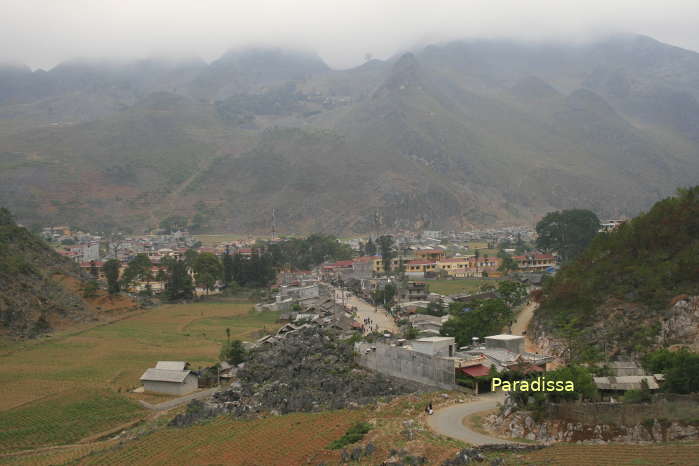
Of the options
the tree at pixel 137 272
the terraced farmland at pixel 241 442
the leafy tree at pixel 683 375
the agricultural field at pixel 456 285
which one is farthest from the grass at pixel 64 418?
the agricultural field at pixel 456 285

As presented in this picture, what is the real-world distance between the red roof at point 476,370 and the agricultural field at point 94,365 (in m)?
16.1

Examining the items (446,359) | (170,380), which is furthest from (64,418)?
(446,359)

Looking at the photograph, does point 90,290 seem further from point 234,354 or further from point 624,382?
point 624,382

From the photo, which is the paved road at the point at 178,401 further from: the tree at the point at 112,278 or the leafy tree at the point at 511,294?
the tree at the point at 112,278

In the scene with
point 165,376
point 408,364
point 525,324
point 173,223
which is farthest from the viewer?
point 173,223

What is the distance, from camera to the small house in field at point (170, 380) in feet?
125

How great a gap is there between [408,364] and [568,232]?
57.5 m

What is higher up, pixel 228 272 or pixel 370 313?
pixel 228 272

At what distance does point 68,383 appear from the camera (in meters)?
37.6

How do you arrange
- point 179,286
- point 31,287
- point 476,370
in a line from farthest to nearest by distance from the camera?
point 179,286 → point 31,287 → point 476,370

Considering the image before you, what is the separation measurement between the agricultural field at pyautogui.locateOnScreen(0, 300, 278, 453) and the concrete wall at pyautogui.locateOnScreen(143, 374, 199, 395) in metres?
1.15

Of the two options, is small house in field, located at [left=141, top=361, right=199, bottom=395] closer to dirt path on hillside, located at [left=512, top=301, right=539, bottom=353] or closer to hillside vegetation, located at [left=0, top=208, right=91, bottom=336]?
hillside vegetation, located at [left=0, top=208, right=91, bottom=336]

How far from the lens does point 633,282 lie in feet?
128

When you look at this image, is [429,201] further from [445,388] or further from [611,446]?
A: [611,446]
